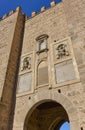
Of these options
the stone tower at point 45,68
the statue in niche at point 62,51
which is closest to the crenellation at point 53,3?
the stone tower at point 45,68

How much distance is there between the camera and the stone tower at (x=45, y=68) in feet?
18.6

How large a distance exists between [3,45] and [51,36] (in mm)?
2998

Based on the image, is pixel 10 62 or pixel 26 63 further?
pixel 10 62

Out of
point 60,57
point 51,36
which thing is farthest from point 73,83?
point 51,36

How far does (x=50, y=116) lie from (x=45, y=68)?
10.3ft

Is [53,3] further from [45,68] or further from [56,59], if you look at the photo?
[45,68]

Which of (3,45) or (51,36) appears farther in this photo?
(3,45)

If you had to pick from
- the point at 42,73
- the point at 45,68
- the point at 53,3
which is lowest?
the point at 42,73

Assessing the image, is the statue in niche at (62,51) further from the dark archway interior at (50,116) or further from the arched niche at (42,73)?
the dark archway interior at (50,116)

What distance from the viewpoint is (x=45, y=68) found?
6.88 m

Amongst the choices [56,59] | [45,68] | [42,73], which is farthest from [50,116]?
[56,59]

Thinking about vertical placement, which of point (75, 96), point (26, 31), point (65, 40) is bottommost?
point (75, 96)

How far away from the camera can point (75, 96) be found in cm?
538

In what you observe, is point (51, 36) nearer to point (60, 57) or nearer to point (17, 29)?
point (60, 57)
